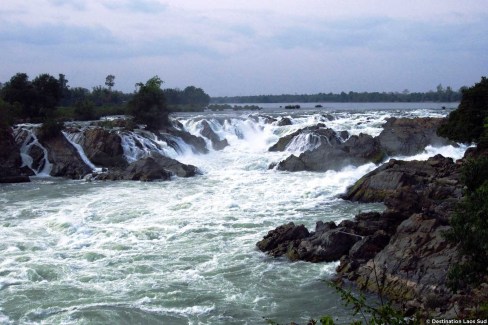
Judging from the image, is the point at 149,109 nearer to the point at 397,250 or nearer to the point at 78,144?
the point at 78,144

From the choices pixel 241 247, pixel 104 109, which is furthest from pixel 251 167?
pixel 104 109

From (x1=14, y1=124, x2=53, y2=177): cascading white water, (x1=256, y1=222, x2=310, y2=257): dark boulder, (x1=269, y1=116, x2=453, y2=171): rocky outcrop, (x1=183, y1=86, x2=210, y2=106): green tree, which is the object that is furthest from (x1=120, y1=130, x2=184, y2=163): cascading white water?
(x1=183, y1=86, x2=210, y2=106): green tree

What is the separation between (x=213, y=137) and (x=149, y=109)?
530 centimetres

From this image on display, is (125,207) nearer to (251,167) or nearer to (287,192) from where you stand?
(287,192)

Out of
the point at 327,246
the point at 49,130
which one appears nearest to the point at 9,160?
the point at 49,130

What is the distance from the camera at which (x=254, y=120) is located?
152 feet

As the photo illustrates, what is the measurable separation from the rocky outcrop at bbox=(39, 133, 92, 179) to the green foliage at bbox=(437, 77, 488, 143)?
65.2 ft

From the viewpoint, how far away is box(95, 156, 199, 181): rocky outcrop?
96.3ft

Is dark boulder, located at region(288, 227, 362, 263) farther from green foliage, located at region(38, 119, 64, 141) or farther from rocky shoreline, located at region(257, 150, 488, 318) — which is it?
green foliage, located at region(38, 119, 64, 141)

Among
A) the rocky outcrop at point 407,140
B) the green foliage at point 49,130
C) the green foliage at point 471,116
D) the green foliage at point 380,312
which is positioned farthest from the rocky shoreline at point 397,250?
the green foliage at point 49,130

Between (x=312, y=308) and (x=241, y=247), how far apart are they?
15.7 ft

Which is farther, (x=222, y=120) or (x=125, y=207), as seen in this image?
(x=222, y=120)

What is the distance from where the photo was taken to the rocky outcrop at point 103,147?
32906 mm

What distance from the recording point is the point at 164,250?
54.7ft
